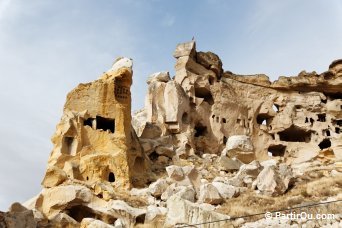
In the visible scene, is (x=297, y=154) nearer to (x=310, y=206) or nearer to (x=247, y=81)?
(x=247, y=81)

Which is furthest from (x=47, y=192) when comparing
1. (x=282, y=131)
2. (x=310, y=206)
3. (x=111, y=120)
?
(x=282, y=131)

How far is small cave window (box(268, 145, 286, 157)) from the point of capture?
110 ft

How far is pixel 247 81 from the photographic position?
35406 millimetres

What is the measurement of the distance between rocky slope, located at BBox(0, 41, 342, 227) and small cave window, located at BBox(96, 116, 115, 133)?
8 centimetres

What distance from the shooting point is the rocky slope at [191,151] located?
56.2 ft

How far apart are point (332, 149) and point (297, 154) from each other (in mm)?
2414

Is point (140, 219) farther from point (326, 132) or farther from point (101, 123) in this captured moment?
point (326, 132)

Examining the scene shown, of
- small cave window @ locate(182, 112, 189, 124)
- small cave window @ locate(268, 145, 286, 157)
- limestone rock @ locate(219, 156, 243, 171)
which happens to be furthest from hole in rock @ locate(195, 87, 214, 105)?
limestone rock @ locate(219, 156, 243, 171)

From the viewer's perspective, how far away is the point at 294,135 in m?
34.9

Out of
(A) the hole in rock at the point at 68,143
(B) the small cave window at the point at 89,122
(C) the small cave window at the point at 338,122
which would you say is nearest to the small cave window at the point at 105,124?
(B) the small cave window at the point at 89,122

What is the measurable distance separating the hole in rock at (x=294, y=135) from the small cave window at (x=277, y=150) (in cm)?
118

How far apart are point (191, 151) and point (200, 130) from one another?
427 centimetres

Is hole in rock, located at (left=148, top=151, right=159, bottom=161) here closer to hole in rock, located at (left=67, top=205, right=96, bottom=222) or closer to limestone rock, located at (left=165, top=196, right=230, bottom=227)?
hole in rock, located at (left=67, top=205, right=96, bottom=222)

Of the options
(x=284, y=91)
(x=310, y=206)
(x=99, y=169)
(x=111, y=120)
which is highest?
(x=284, y=91)
